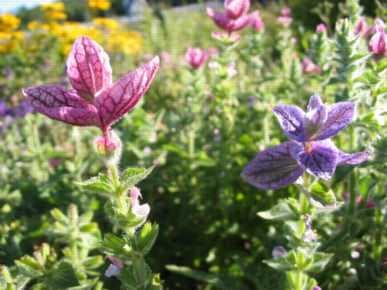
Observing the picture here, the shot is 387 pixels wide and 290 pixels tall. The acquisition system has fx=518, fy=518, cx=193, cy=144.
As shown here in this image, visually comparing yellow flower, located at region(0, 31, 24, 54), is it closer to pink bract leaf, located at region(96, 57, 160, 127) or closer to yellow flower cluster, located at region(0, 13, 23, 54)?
yellow flower cluster, located at region(0, 13, 23, 54)

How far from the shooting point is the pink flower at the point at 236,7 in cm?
253

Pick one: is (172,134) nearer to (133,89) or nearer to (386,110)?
(386,110)

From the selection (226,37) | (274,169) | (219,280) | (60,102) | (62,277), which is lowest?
(219,280)

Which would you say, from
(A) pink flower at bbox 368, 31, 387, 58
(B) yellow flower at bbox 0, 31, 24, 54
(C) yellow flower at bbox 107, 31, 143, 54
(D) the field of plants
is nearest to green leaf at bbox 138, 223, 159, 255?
(D) the field of plants

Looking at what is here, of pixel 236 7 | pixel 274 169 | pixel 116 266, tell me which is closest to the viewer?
pixel 274 169

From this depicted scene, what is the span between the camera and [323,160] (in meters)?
1.24

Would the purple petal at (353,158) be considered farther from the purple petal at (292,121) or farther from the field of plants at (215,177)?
the purple petal at (292,121)

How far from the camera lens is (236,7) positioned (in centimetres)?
254

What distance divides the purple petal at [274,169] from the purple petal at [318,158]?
0.14 feet

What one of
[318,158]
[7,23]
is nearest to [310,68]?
[318,158]

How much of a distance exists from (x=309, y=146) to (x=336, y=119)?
93mm

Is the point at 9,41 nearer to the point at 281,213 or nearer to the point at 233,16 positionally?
the point at 233,16

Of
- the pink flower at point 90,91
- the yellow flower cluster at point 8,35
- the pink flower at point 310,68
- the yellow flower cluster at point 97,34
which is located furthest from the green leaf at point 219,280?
the yellow flower cluster at point 8,35

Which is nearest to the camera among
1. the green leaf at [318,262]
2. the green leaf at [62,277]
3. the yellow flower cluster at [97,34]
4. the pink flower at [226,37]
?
the green leaf at [318,262]
